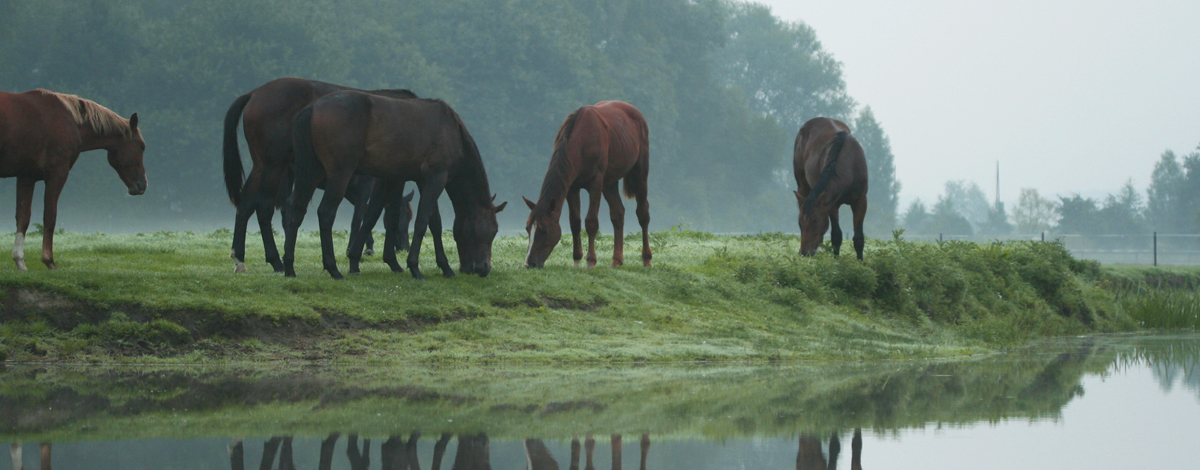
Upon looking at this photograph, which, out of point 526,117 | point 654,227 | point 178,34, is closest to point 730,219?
point 654,227

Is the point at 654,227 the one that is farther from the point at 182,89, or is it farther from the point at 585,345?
the point at 585,345

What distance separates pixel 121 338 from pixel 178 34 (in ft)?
135

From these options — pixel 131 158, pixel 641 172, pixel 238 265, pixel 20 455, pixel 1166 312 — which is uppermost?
pixel 641 172

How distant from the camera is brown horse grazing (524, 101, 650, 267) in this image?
515 inches

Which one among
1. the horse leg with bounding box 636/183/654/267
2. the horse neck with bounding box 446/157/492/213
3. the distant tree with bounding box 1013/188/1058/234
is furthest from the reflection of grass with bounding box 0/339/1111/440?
the distant tree with bounding box 1013/188/1058/234

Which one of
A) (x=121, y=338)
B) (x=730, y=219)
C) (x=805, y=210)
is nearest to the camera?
(x=121, y=338)

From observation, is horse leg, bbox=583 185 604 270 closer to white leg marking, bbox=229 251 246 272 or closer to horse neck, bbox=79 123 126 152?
white leg marking, bbox=229 251 246 272

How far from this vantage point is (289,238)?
10961 mm

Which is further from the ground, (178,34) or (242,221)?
(178,34)

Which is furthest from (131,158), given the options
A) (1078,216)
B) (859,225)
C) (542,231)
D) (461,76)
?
(1078,216)

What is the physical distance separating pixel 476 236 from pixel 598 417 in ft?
20.5

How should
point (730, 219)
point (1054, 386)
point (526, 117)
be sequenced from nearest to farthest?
1. point (1054, 386)
2. point (526, 117)
3. point (730, 219)

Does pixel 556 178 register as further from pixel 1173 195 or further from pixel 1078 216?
pixel 1173 195

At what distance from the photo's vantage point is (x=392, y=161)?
11.1 metres
